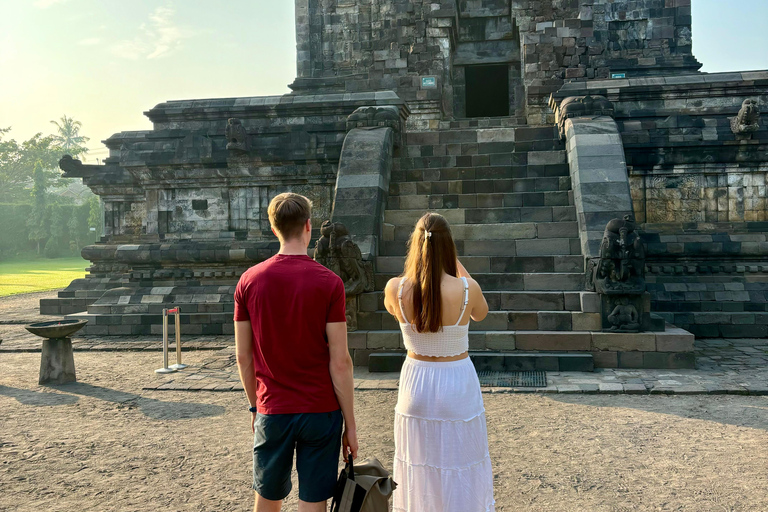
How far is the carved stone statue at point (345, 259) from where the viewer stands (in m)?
7.68

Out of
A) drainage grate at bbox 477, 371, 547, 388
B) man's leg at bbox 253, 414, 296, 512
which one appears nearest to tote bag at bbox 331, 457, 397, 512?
man's leg at bbox 253, 414, 296, 512

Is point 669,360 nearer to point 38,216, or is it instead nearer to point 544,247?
point 544,247

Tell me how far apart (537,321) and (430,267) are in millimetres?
4924

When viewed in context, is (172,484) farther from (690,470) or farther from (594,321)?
(594,321)

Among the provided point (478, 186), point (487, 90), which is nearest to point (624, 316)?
point (478, 186)

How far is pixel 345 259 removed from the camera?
7707 millimetres

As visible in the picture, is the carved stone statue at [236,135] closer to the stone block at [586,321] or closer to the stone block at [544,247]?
the stone block at [544,247]

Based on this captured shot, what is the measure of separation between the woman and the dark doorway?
52.2ft

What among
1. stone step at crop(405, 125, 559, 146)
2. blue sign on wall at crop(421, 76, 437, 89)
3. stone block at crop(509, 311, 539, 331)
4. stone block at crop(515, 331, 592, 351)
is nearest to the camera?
stone block at crop(515, 331, 592, 351)

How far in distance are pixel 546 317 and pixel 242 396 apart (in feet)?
12.0

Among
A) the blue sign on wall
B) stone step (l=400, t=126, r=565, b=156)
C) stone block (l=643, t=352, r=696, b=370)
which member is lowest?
stone block (l=643, t=352, r=696, b=370)

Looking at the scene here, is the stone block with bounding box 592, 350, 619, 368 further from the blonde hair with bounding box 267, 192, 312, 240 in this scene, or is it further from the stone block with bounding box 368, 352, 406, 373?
the blonde hair with bounding box 267, 192, 312, 240

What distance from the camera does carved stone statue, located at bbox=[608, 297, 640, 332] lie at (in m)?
7.30

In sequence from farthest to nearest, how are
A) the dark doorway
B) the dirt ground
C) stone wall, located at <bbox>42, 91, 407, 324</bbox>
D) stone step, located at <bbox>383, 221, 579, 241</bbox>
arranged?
1. the dark doorway
2. stone wall, located at <bbox>42, 91, 407, 324</bbox>
3. stone step, located at <bbox>383, 221, 579, 241</bbox>
4. the dirt ground
